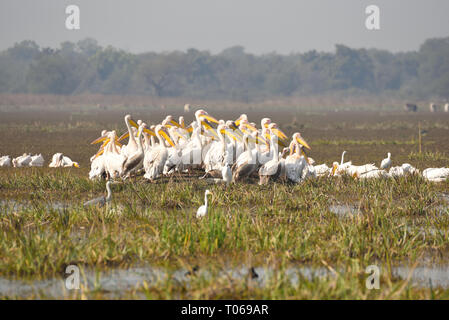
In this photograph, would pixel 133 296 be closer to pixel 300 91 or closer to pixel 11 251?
pixel 11 251

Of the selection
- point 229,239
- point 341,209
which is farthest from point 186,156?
point 229,239

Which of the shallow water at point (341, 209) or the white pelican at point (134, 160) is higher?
the white pelican at point (134, 160)

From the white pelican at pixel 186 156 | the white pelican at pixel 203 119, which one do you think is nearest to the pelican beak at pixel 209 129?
the white pelican at pixel 203 119

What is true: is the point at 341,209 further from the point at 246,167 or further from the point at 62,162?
the point at 62,162

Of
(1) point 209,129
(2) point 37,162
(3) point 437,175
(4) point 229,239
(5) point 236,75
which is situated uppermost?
(5) point 236,75

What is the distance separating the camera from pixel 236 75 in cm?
10312

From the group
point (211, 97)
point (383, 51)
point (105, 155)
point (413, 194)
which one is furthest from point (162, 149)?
point (383, 51)

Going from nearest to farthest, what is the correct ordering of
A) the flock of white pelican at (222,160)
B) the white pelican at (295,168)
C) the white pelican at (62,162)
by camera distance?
the flock of white pelican at (222,160) < the white pelican at (295,168) < the white pelican at (62,162)

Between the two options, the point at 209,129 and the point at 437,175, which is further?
the point at 209,129

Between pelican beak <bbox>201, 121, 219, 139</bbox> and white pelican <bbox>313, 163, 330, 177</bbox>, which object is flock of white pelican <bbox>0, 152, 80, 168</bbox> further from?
white pelican <bbox>313, 163, 330, 177</bbox>

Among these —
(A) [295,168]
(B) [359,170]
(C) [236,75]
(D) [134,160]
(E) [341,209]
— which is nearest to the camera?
(E) [341,209]

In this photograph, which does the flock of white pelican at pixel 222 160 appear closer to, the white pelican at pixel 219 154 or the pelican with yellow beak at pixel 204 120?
the white pelican at pixel 219 154

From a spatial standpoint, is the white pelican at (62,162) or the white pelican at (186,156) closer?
the white pelican at (186,156)

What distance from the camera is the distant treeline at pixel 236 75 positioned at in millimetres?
91938
